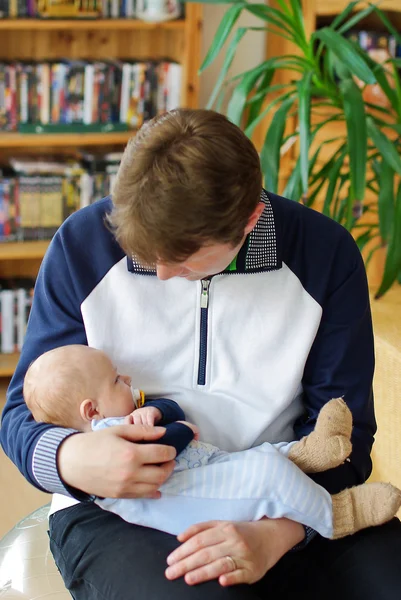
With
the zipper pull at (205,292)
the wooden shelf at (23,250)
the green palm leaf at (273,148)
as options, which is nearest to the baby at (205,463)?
the zipper pull at (205,292)

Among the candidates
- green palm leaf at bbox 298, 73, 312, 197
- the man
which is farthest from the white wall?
A: the man

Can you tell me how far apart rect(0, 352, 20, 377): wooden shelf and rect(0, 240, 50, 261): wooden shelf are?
348 millimetres

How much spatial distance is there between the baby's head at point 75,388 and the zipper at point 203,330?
12cm

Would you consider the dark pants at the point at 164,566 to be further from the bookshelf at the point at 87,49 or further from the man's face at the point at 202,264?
the bookshelf at the point at 87,49

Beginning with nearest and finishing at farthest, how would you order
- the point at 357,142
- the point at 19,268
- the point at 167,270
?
the point at 167,270 < the point at 357,142 < the point at 19,268

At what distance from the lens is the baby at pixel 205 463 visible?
1185 millimetres

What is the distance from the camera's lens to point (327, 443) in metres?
1.23

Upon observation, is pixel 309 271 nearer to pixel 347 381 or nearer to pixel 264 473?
pixel 347 381

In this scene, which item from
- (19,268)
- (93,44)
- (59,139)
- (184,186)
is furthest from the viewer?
(19,268)

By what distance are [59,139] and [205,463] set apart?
5.89 feet

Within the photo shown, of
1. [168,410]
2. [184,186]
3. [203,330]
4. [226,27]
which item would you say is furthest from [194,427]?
[226,27]

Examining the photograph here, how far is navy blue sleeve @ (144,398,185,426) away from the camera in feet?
4.11

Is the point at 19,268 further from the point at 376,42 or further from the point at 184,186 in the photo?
the point at 184,186

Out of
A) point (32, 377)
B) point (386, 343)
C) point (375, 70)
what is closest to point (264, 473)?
point (32, 377)
